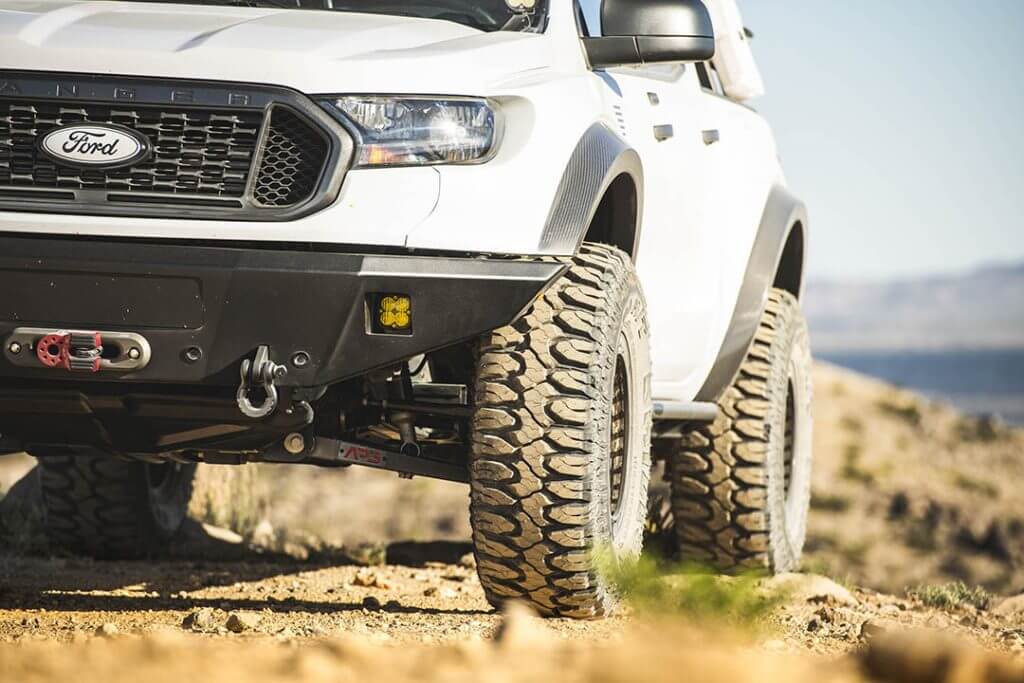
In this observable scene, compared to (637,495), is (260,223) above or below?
above

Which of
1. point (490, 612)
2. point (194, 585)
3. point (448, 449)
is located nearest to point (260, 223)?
point (448, 449)

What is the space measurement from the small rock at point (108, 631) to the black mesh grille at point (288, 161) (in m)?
1.18

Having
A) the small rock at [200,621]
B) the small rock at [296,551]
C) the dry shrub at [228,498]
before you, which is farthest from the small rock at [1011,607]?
the dry shrub at [228,498]

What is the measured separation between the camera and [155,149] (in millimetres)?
4816

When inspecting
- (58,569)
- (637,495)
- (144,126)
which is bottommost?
(58,569)

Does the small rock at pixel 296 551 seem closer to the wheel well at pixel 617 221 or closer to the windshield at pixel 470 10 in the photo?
the wheel well at pixel 617 221

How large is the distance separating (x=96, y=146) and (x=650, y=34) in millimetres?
1788

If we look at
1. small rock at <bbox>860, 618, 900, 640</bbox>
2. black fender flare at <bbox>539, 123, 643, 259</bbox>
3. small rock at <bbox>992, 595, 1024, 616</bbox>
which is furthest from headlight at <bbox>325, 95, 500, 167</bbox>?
small rock at <bbox>992, 595, 1024, 616</bbox>

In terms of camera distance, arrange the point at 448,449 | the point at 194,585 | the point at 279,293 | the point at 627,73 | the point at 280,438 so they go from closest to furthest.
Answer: the point at 279,293, the point at 280,438, the point at 448,449, the point at 627,73, the point at 194,585

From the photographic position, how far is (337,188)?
4.75 meters

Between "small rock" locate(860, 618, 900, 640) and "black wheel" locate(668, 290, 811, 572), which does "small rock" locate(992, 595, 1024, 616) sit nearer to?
"black wheel" locate(668, 290, 811, 572)

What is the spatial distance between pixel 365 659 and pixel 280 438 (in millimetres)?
1780

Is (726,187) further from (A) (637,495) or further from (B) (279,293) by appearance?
(B) (279,293)

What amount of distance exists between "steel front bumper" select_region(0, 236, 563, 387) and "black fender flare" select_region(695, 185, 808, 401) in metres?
2.67
